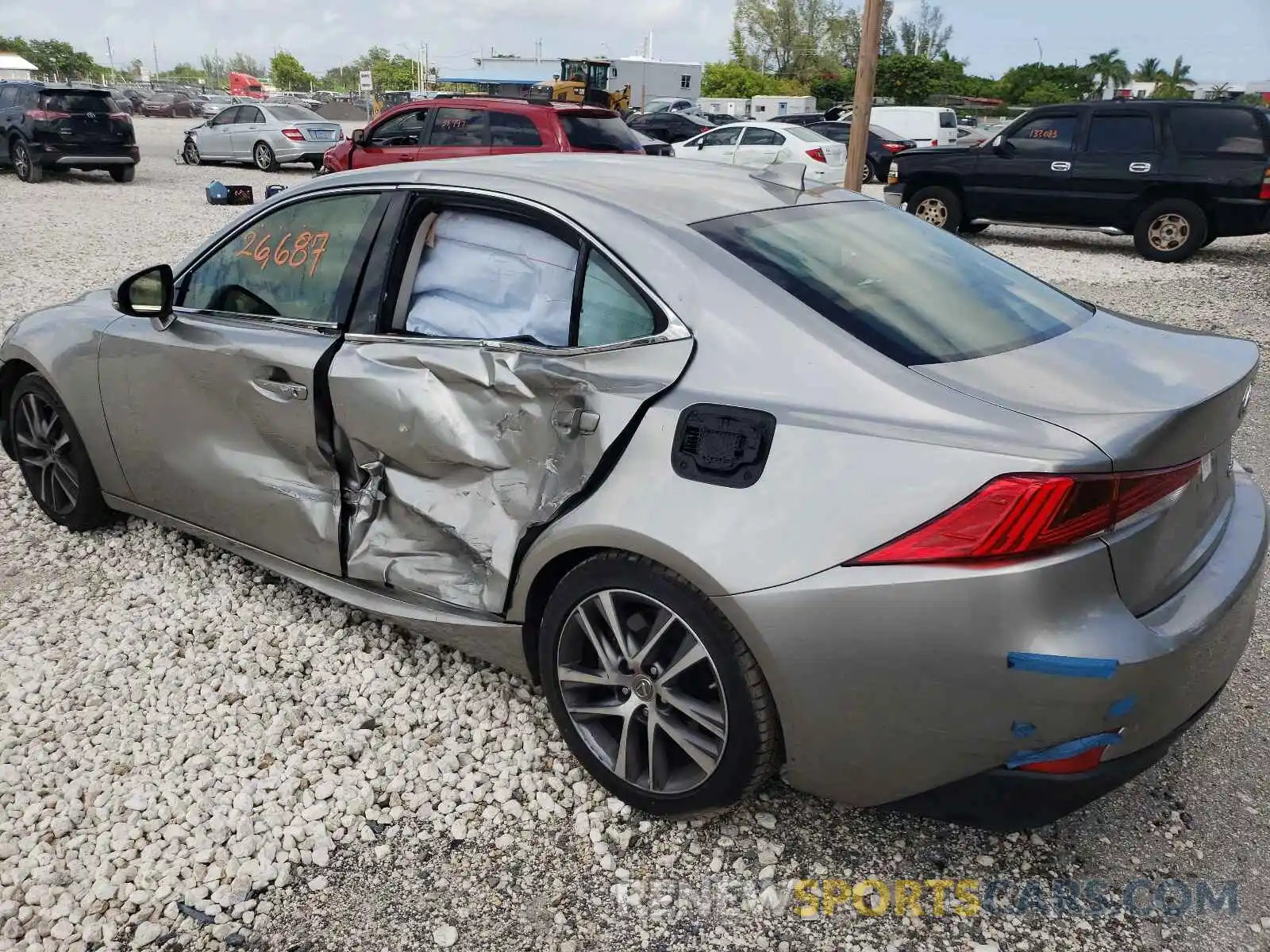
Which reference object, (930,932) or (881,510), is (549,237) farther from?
(930,932)

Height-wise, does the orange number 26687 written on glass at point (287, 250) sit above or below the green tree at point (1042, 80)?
below

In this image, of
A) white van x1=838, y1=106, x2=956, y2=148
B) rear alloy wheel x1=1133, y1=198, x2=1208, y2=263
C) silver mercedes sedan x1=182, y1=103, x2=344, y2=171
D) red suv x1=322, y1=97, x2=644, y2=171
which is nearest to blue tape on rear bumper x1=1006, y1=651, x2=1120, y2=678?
red suv x1=322, y1=97, x2=644, y2=171

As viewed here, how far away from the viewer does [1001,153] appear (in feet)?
41.2

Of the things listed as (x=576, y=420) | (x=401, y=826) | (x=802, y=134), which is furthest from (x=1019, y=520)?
(x=802, y=134)

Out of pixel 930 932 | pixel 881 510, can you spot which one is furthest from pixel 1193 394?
pixel 930 932

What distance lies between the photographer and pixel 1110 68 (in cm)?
8494

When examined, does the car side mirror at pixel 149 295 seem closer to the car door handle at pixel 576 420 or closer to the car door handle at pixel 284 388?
the car door handle at pixel 284 388

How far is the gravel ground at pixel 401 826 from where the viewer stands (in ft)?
7.39

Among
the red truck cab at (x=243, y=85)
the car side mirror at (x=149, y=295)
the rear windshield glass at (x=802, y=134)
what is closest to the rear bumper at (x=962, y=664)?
the car side mirror at (x=149, y=295)

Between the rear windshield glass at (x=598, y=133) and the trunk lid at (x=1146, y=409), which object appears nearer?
the trunk lid at (x=1146, y=409)

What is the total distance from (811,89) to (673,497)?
73471 millimetres

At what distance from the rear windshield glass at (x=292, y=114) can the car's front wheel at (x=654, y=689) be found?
20.9m

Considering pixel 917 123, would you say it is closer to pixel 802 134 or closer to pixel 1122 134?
pixel 802 134

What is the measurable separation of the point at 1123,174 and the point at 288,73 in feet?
375
